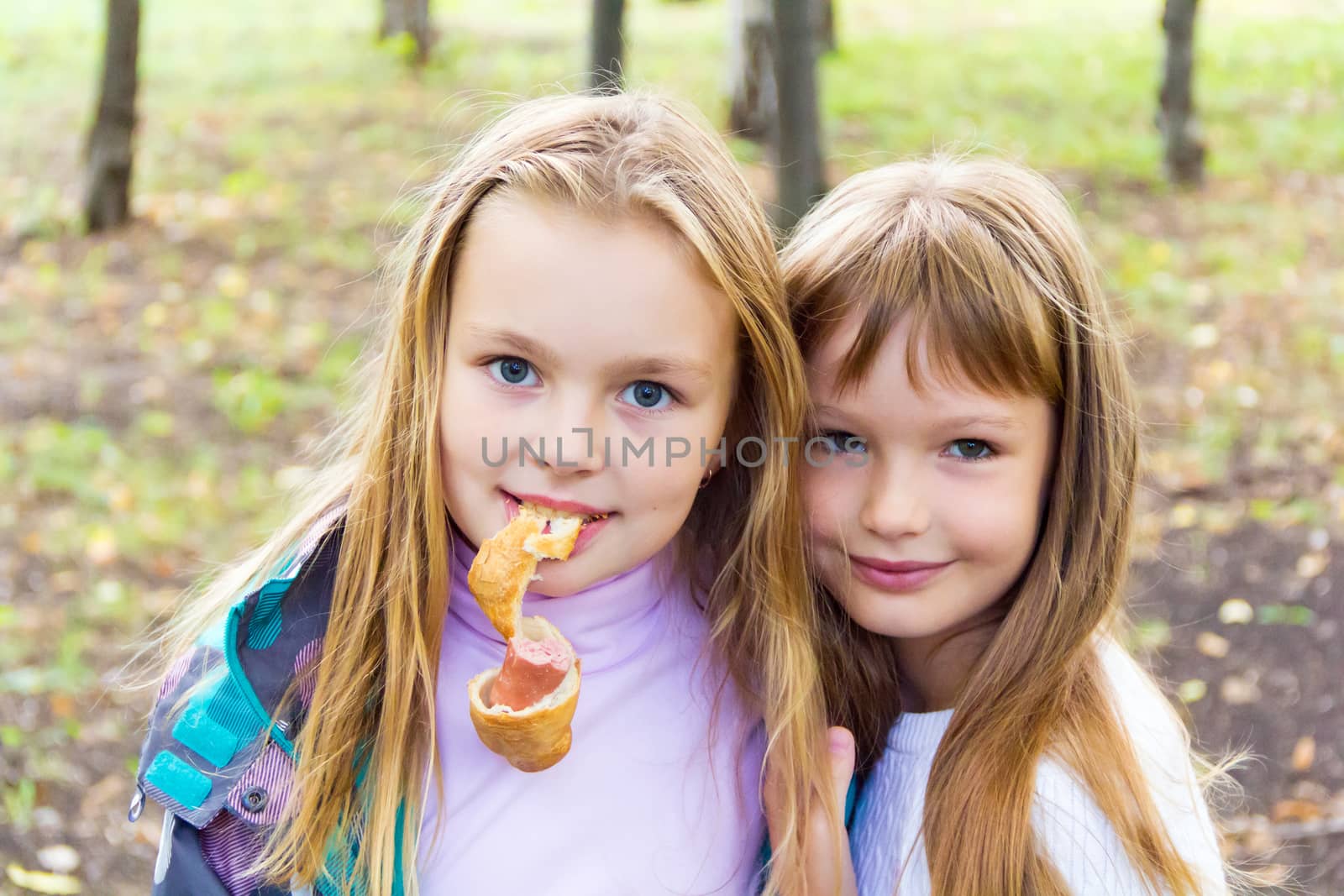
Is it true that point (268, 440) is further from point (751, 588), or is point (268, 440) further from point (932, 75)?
point (932, 75)

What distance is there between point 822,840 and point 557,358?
0.93 metres

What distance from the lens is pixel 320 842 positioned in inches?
75.7

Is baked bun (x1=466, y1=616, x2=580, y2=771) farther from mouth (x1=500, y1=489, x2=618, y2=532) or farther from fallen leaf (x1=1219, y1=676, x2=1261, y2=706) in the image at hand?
fallen leaf (x1=1219, y1=676, x2=1261, y2=706)

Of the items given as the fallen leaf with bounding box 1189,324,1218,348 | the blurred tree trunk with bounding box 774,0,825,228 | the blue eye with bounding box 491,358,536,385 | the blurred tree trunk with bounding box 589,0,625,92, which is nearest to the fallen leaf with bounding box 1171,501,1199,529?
the fallen leaf with bounding box 1189,324,1218,348

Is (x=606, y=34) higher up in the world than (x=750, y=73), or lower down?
higher up

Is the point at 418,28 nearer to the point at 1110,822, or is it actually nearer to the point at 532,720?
the point at 532,720

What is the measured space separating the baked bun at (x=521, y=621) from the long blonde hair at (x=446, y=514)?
19cm

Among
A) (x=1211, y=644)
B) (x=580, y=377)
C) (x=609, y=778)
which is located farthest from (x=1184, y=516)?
(x=580, y=377)

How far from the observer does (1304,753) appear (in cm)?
373

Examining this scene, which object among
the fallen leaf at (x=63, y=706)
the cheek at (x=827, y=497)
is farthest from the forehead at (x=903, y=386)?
the fallen leaf at (x=63, y=706)

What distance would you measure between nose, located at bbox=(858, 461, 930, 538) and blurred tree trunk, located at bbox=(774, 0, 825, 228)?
2121mm

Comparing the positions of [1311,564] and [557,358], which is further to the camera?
[1311,564]

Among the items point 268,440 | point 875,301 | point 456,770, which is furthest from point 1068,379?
point 268,440

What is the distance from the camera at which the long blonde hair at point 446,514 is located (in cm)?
191
